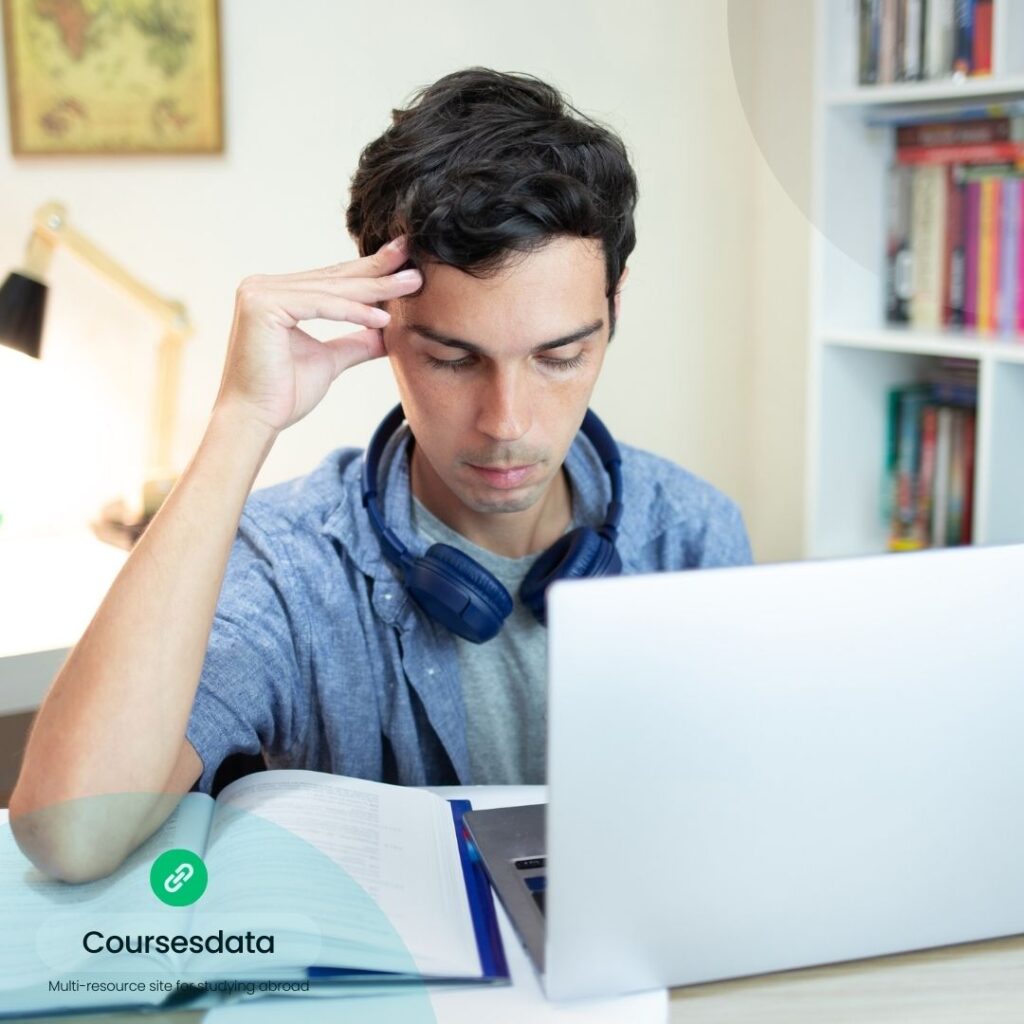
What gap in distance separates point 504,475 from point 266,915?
513 mm

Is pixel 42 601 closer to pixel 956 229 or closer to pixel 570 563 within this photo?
pixel 570 563

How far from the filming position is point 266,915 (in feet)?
2.40

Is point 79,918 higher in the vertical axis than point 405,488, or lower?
lower

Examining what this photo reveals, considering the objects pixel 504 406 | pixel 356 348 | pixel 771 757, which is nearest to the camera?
pixel 771 757

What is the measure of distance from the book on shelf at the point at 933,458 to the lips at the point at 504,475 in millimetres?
1222

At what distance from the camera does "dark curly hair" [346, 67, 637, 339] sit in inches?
44.1

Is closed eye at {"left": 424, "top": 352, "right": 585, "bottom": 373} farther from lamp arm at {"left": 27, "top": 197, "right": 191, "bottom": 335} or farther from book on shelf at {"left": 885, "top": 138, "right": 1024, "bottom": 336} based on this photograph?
book on shelf at {"left": 885, "top": 138, "right": 1024, "bottom": 336}

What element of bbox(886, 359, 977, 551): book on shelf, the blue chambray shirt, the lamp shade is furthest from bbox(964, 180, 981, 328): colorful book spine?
the lamp shade

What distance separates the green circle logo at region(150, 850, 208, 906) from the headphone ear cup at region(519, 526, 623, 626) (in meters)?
0.48

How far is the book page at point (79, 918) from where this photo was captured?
2.30 ft

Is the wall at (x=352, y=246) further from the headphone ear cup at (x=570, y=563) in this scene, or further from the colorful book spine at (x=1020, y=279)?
the headphone ear cup at (x=570, y=563)

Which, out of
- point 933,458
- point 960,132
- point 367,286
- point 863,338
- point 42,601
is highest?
point 960,132

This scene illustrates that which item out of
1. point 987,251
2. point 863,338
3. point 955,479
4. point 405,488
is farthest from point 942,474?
point 405,488

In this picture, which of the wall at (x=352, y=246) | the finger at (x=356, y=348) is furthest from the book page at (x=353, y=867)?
the wall at (x=352, y=246)
